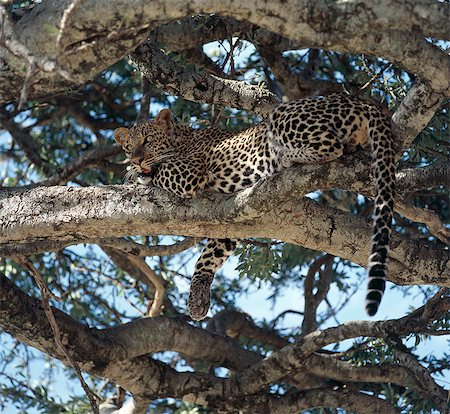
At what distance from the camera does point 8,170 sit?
1311cm

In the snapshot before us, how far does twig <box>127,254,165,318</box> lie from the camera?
9656 millimetres

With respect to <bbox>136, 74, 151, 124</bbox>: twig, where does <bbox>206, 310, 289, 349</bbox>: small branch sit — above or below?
below

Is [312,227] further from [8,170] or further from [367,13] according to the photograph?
[8,170]

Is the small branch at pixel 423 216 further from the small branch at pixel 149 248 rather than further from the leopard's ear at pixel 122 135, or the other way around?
the leopard's ear at pixel 122 135

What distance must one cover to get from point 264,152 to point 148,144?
4.99ft

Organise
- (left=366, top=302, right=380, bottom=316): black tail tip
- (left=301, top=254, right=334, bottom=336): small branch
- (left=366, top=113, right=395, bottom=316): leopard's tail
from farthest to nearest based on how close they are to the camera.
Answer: (left=301, top=254, right=334, bottom=336): small branch, (left=366, top=113, right=395, bottom=316): leopard's tail, (left=366, top=302, right=380, bottom=316): black tail tip

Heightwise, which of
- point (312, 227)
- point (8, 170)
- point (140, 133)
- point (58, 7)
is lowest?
Result: point (312, 227)

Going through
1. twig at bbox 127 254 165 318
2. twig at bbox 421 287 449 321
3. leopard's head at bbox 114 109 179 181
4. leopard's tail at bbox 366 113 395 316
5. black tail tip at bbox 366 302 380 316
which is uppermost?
leopard's head at bbox 114 109 179 181

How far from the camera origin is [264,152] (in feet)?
25.7

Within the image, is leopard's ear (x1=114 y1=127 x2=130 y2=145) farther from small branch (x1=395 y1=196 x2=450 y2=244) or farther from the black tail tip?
the black tail tip

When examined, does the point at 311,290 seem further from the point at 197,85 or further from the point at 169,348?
the point at 197,85

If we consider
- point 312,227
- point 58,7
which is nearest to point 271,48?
point 312,227

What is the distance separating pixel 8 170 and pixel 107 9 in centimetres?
752

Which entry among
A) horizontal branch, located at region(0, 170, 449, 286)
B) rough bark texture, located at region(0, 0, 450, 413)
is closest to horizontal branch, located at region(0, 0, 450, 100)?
rough bark texture, located at region(0, 0, 450, 413)
